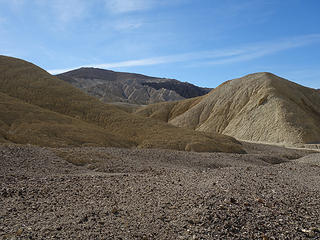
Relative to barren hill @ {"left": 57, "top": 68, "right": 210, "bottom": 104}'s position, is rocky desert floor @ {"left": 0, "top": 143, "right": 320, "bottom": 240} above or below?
below

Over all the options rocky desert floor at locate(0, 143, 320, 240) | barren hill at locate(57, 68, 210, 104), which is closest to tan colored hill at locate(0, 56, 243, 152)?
rocky desert floor at locate(0, 143, 320, 240)

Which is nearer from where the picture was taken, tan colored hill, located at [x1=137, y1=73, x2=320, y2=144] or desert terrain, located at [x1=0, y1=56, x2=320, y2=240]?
desert terrain, located at [x1=0, y1=56, x2=320, y2=240]

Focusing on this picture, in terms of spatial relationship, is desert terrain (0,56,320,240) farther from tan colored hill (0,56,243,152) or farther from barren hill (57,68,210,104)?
barren hill (57,68,210,104)

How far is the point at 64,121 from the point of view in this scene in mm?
18359

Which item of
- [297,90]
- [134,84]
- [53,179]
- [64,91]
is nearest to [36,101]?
[64,91]

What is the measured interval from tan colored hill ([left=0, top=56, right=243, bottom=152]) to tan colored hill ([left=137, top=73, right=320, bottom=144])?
19731 mm

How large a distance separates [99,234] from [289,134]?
120ft

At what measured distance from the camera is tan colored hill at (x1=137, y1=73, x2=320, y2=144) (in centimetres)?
3834

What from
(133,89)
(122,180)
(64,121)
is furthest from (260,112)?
(133,89)

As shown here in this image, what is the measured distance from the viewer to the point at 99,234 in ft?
14.2

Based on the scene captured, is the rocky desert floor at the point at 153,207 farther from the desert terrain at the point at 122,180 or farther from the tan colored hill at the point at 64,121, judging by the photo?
the tan colored hill at the point at 64,121

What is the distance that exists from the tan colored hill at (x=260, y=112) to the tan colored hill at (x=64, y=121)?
64.7 ft

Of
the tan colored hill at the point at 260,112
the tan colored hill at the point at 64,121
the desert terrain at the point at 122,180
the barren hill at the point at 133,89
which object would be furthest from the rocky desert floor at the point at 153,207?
the barren hill at the point at 133,89

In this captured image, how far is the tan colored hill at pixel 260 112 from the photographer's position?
38.3m
